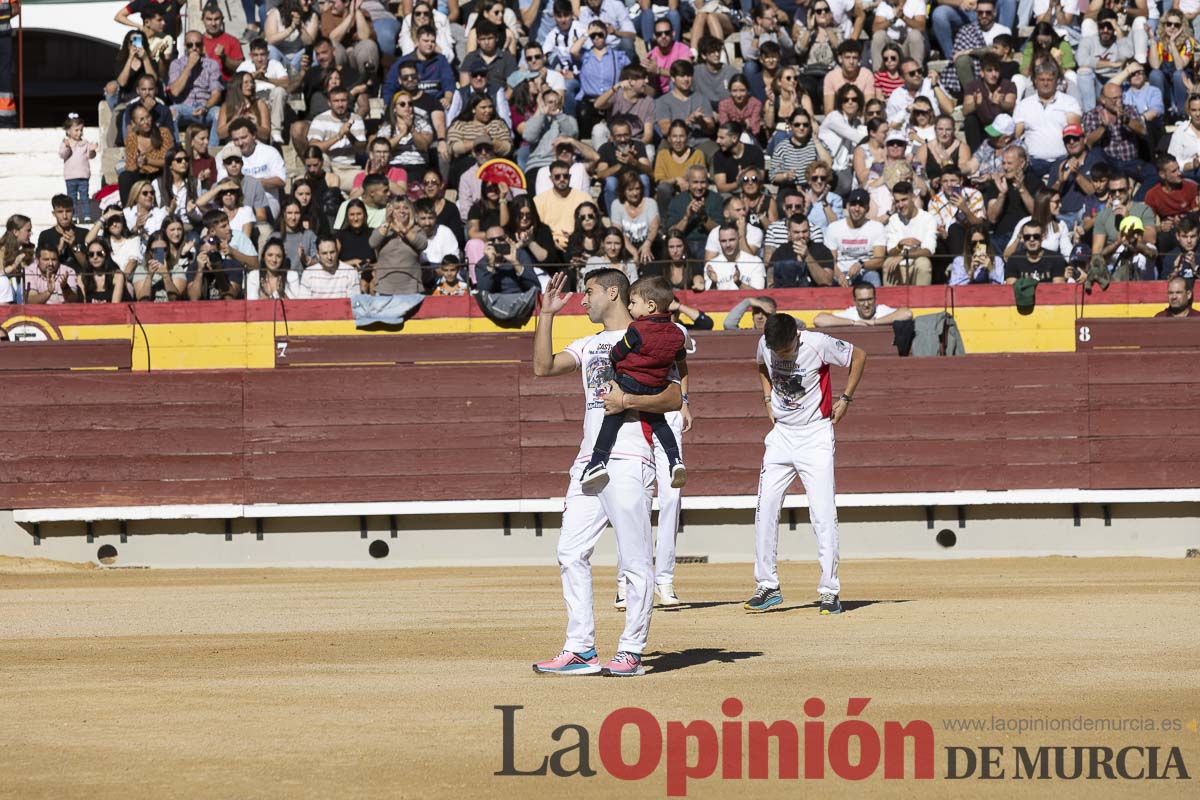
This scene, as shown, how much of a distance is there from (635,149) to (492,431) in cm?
299

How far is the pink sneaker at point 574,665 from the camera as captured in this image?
7.16 metres

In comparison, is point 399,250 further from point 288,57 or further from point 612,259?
point 288,57

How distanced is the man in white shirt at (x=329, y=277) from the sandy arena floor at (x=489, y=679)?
13.6 feet

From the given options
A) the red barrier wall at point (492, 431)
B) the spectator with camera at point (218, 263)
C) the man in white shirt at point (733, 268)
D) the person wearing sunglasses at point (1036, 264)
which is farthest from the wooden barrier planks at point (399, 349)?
the person wearing sunglasses at point (1036, 264)

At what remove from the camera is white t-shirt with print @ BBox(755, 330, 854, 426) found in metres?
9.71

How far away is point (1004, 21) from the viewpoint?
58.1ft

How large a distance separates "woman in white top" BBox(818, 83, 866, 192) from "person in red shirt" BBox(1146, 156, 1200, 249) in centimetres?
263

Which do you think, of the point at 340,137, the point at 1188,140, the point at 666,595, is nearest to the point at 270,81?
the point at 340,137

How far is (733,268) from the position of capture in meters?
15.4

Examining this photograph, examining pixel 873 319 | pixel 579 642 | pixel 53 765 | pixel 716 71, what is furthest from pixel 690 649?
pixel 716 71

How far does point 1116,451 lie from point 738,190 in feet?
12.9

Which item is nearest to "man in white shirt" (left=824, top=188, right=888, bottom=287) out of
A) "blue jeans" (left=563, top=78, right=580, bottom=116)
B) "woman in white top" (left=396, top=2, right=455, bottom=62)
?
"blue jeans" (left=563, top=78, right=580, bottom=116)

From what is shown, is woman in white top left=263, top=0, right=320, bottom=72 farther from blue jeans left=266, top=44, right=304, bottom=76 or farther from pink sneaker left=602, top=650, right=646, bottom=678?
pink sneaker left=602, top=650, right=646, bottom=678

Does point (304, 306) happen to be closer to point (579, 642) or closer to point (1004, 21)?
point (1004, 21)
